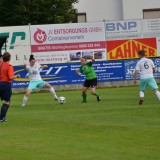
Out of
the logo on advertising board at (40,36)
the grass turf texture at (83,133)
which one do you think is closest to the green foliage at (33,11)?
the logo on advertising board at (40,36)

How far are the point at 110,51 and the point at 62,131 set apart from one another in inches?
1028

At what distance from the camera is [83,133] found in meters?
15.9

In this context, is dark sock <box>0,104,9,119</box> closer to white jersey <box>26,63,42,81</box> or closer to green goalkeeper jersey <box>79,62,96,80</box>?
white jersey <box>26,63,42,81</box>

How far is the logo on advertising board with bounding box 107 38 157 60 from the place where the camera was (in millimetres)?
42250

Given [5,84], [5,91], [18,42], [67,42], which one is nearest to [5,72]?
[5,84]

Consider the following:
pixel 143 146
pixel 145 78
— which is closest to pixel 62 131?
pixel 143 146

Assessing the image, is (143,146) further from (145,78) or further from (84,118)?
(145,78)

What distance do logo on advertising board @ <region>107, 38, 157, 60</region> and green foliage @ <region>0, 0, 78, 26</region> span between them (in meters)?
6.83

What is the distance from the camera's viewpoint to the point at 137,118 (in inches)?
746

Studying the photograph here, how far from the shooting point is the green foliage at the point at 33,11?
156ft

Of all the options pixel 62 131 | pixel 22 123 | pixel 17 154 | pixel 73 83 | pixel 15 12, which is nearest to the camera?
pixel 17 154

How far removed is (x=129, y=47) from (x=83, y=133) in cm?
2707

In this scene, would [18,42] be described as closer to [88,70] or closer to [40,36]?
[40,36]

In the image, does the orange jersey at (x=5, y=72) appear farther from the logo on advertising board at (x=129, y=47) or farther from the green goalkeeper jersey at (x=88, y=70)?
the logo on advertising board at (x=129, y=47)
